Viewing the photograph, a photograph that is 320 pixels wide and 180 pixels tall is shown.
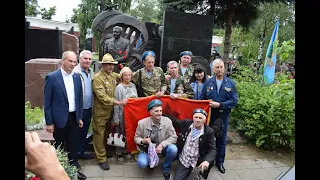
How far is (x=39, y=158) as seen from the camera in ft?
2.54

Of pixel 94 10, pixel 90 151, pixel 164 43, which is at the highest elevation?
pixel 94 10

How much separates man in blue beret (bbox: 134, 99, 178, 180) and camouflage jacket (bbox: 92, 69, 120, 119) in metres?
0.54

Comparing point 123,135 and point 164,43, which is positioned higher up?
point 164,43

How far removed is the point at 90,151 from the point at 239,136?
3.31 meters

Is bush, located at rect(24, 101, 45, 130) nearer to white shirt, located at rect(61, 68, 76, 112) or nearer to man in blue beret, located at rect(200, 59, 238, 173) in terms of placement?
white shirt, located at rect(61, 68, 76, 112)

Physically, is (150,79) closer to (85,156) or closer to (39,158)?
(85,156)

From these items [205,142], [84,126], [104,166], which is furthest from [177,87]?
[104,166]

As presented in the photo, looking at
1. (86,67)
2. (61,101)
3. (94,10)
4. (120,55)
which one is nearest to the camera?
(61,101)

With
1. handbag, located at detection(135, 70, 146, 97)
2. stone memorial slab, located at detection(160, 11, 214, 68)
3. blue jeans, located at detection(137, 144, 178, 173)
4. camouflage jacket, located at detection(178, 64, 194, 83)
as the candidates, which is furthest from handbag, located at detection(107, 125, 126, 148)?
stone memorial slab, located at detection(160, 11, 214, 68)

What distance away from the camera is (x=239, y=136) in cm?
597

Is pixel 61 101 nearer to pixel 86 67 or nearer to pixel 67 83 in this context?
pixel 67 83
